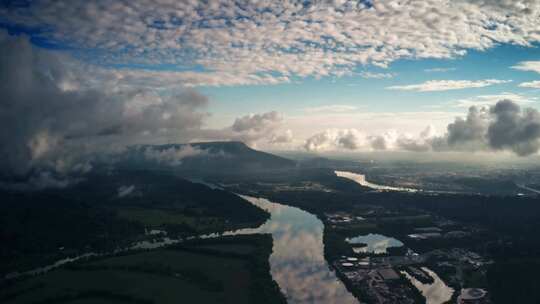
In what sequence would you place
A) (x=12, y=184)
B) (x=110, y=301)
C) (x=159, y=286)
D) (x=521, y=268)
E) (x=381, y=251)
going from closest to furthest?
(x=110, y=301) < (x=159, y=286) < (x=521, y=268) < (x=381, y=251) < (x=12, y=184)

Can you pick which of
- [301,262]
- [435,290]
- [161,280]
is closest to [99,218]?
[161,280]

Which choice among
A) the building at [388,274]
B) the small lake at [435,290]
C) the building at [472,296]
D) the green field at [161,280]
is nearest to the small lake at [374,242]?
the building at [388,274]

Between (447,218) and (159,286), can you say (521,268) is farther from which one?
(159,286)

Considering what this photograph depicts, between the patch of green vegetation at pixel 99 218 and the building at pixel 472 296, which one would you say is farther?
the patch of green vegetation at pixel 99 218

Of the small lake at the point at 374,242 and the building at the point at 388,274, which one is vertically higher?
the building at the point at 388,274

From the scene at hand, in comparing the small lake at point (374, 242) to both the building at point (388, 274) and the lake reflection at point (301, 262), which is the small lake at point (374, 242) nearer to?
the lake reflection at point (301, 262)

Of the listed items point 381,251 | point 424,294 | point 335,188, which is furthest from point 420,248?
point 335,188
